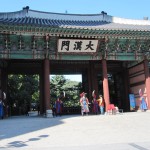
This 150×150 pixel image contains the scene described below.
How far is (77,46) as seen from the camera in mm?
17422

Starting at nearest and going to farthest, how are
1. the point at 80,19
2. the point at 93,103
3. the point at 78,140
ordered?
1. the point at 78,140
2. the point at 93,103
3. the point at 80,19

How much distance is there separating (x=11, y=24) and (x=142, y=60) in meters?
9.69

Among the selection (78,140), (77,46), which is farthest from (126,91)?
(78,140)

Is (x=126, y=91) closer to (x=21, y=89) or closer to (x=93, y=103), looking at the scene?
(x=93, y=103)

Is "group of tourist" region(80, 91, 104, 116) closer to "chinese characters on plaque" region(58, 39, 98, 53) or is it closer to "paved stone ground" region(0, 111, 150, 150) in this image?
"chinese characters on plaque" region(58, 39, 98, 53)

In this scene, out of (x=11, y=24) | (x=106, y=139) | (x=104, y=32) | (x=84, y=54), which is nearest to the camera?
(x=106, y=139)

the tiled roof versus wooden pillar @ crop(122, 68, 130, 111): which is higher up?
the tiled roof

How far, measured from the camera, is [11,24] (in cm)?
1512

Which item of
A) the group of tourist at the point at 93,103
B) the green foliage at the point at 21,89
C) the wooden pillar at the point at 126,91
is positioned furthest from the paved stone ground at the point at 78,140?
the green foliage at the point at 21,89

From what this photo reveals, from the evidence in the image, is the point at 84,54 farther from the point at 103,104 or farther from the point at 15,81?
the point at 15,81

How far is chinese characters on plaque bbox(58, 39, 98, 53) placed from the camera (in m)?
17.0

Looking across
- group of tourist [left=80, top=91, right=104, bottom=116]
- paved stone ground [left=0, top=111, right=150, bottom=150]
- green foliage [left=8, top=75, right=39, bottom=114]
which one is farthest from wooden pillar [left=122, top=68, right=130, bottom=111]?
paved stone ground [left=0, top=111, right=150, bottom=150]

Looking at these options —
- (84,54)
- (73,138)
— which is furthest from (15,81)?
(73,138)

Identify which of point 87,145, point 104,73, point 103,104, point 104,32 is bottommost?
point 87,145
